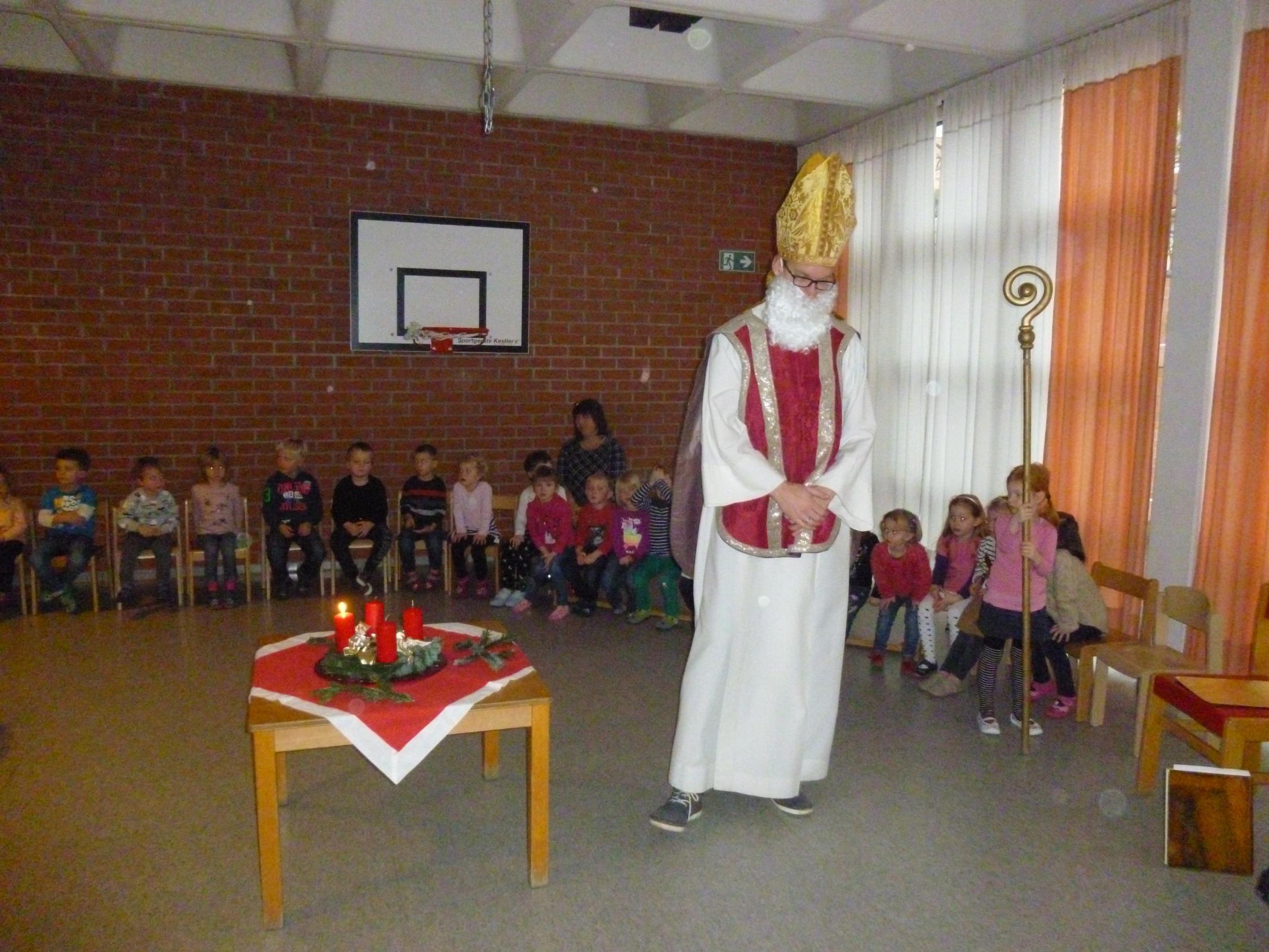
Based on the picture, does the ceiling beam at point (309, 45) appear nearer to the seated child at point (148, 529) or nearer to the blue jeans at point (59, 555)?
the seated child at point (148, 529)

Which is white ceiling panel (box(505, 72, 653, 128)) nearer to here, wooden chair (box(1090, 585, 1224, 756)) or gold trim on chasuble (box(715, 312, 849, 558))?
gold trim on chasuble (box(715, 312, 849, 558))

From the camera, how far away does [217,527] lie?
6035 millimetres

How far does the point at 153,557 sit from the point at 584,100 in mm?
4228

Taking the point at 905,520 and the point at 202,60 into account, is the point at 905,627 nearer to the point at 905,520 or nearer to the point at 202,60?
the point at 905,520

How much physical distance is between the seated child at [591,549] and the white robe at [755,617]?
268cm

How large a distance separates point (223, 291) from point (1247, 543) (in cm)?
600

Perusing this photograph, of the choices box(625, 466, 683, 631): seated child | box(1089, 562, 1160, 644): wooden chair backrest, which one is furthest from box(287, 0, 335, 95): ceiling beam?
box(1089, 562, 1160, 644): wooden chair backrest

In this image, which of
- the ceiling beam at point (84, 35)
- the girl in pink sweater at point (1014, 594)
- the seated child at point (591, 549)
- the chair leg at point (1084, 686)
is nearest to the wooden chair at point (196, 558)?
the seated child at point (591, 549)

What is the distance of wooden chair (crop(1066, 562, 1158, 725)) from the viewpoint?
161 inches

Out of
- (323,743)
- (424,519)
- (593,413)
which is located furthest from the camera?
(593,413)

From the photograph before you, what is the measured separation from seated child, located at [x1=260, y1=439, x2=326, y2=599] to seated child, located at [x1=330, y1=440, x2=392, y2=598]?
0.12 m

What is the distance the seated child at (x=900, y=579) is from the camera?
4.90m

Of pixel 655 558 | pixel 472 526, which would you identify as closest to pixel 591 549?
pixel 655 558

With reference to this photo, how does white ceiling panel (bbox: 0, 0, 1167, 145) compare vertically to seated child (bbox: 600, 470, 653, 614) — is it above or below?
above
